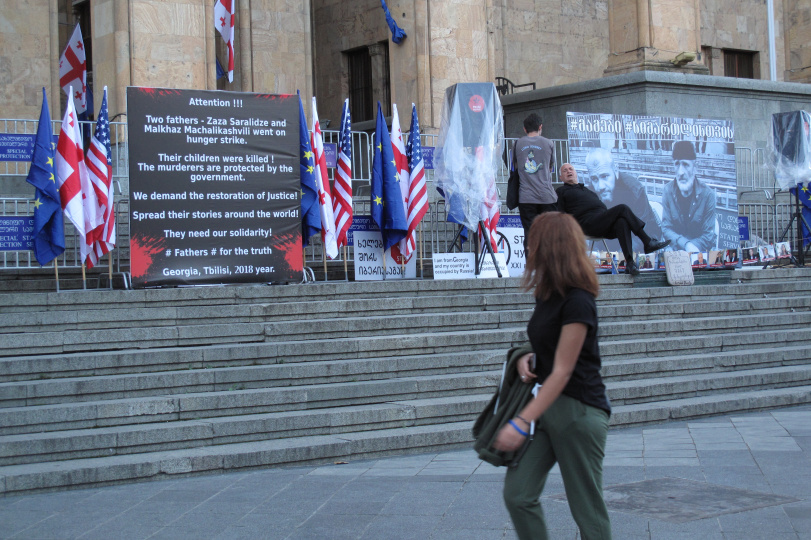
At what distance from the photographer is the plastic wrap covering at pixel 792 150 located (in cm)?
1491

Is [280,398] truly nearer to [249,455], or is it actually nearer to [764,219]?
[249,455]

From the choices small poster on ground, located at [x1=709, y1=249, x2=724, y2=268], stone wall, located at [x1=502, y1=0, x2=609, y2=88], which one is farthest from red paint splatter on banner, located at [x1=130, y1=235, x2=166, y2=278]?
stone wall, located at [x1=502, y1=0, x2=609, y2=88]

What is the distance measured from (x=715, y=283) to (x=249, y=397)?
24.4ft

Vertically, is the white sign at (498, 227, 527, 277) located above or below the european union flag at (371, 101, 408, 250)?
below

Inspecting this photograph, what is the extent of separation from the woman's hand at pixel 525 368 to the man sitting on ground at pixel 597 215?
8.15 m

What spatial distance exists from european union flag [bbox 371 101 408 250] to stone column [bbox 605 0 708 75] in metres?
8.24

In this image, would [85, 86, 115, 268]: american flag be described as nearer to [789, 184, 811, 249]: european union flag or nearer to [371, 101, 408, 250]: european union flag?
[371, 101, 408, 250]: european union flag

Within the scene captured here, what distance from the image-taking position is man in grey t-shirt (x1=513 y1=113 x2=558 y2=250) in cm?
1166

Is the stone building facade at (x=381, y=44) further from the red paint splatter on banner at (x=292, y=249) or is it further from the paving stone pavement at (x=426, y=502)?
the paving stone pavement at (x=426, y=502)

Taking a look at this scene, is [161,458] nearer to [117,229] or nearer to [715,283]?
[117,229]

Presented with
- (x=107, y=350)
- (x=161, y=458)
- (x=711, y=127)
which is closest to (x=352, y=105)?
(x=711, y=127)

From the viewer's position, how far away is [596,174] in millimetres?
14070

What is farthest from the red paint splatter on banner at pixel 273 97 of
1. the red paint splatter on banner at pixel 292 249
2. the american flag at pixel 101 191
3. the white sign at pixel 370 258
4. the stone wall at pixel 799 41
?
the stone wall at pixel 799 41

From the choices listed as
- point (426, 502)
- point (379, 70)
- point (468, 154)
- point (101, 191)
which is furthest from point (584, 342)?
point (379, 70)
